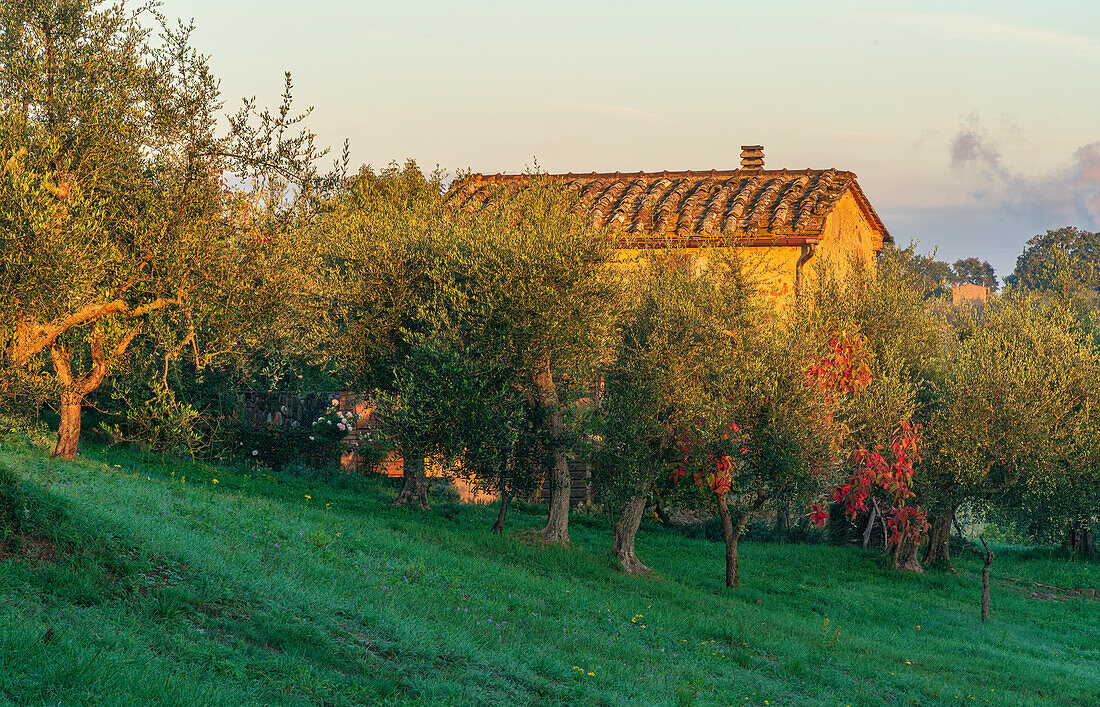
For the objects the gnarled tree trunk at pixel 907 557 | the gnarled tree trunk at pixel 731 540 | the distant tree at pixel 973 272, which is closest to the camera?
the gnarled tree trunk at pixel 731 540

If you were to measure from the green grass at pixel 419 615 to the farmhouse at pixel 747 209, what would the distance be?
9.70m

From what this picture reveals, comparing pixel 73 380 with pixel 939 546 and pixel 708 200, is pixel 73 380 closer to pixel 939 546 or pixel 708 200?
pixel 708 200

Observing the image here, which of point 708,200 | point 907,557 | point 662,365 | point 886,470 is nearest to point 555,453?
point 662,365

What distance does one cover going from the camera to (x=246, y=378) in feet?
82.2

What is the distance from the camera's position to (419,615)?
41.5ft

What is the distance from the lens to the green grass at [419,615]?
892 cm

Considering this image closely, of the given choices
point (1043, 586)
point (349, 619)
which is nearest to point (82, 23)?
point (349, 619)

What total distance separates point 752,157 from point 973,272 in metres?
106

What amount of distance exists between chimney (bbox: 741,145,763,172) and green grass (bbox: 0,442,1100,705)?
1776cm

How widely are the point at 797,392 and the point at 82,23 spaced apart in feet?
52.3

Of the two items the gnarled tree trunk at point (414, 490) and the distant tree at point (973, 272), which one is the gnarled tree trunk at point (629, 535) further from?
the distant tree at point (973, 272)

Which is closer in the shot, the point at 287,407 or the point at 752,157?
the point at 287,407

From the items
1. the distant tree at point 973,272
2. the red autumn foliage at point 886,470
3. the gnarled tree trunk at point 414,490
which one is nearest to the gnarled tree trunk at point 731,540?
the red autumn foliage at point 886,470

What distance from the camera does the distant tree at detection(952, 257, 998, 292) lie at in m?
128
